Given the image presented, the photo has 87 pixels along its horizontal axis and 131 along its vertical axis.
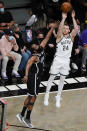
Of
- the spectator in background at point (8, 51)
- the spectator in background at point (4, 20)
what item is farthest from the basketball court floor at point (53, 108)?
the spectator in background at point (4, 20)

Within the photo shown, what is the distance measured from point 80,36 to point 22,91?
10.5 ft

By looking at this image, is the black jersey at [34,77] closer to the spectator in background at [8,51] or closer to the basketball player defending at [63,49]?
the basketball player defending at [63,49]

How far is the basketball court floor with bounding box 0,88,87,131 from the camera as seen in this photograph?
32.5 ft

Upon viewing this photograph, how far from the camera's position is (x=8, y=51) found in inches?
508

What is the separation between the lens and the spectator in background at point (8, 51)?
41.7 feet

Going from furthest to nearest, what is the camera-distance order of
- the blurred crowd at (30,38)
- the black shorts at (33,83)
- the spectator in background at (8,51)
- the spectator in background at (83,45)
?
Result: the spectator in background at (83,45), the blurred crowd at (30,38), the spectator in background at (8,51), the black shorts at (33,83)

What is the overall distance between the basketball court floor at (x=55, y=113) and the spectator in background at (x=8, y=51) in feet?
5.29

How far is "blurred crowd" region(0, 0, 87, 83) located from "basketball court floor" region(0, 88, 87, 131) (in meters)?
1.86

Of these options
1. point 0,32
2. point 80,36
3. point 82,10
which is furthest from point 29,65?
point 82,10

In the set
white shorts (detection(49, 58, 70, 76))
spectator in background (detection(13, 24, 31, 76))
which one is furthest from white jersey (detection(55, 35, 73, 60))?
spectator in background (detection(13, 24, 31, 76))

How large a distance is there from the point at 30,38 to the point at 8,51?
1139mm

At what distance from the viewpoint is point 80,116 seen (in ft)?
34.4

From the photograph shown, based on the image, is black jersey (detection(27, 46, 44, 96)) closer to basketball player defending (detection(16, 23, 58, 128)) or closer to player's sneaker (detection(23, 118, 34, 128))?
basketball player defending (detection(16, 23, 58, 128))

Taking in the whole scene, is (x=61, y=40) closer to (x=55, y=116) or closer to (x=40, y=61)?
(x=40, y=61)
